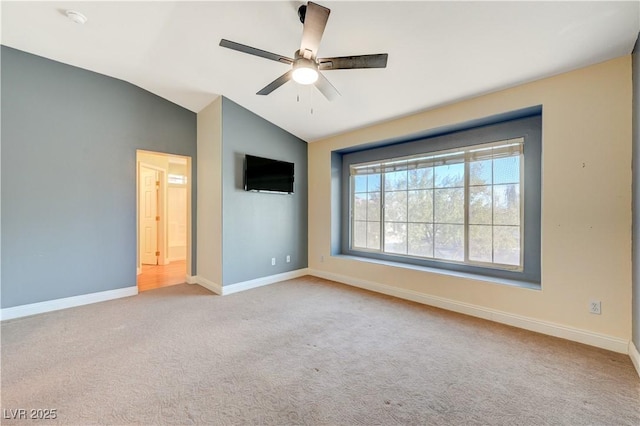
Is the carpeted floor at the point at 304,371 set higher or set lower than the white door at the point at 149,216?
lower

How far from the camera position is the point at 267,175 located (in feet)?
14.6

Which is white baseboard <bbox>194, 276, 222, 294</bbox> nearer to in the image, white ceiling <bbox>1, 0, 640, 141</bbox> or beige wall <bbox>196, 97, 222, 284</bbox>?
beige wall <bbox>196, 97, 222, 284</bbox>

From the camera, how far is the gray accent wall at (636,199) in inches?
82.6

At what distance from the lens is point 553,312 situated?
2662 millimetres

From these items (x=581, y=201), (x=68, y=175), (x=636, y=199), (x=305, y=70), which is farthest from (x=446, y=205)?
(x=68, y=175)

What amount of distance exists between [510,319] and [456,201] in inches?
60.3

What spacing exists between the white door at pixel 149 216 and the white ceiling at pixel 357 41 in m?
2.63

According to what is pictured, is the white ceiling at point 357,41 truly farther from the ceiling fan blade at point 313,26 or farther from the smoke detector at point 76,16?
the ceiling fan blade at point 313,26

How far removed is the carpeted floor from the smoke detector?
3.13m

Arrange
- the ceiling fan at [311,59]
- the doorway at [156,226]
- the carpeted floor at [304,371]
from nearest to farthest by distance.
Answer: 1. the carpeted floor at [304,371]
2. the ceiling fan at [311,59]
3. the doorway at [156,226]

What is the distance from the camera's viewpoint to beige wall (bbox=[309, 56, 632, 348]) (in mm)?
2330

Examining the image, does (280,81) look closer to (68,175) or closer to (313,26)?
(313,26)

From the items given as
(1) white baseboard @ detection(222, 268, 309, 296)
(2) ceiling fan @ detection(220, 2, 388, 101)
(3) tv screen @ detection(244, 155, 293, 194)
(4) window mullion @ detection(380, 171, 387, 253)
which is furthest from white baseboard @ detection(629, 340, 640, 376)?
(3) tv screen @ detection(244, 155, 293, 194)

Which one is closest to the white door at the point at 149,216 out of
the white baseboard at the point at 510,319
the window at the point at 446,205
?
the window at the point at 446,205
